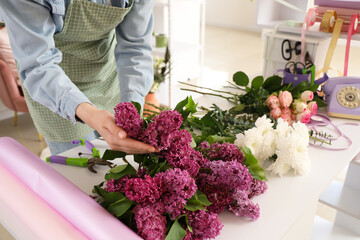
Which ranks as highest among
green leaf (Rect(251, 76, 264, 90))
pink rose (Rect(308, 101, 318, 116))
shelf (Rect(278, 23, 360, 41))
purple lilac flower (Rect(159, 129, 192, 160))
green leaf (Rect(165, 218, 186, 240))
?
shelf (Rect(278, 23, 360, 41))

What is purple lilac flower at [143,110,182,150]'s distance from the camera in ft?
2.14

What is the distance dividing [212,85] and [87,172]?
10.7ft

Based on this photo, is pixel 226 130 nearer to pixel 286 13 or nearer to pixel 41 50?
pixel 41 50

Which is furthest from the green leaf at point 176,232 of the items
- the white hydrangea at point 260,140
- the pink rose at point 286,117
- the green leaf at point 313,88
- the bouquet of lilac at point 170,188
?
the green leaf at point 313,88

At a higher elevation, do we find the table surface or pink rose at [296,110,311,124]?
pink rose at [296,110,311,124]

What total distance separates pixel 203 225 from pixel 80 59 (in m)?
0.82

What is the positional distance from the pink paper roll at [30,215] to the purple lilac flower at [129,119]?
209 millimetres

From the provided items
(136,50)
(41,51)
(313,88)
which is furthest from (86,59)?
(313,88)

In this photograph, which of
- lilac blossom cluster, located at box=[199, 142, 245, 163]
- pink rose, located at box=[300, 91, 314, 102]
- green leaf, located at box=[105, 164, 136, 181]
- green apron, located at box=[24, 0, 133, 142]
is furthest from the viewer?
pink rose, located at box=[300, 91, 314, 102]

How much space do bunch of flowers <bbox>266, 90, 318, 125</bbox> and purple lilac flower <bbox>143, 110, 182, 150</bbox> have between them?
0.58 meters

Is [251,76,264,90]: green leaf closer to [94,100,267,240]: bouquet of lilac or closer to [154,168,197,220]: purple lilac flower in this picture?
[94,100,267,240]: bouquet of lilac

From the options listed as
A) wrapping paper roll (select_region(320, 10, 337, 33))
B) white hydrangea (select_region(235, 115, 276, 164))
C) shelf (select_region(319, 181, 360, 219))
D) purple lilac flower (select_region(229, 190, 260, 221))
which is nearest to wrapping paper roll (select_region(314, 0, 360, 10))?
wrapping paper roll (select_region(320, 10, 337, 33))

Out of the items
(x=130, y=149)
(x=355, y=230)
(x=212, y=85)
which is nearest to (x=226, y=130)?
(x=130, y=149)

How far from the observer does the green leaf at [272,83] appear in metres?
1.28
